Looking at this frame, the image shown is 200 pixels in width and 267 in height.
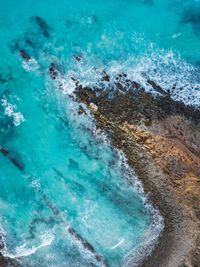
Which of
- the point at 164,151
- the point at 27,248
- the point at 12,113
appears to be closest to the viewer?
the point at 164,151

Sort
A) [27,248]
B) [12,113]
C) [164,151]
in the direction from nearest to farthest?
[164,151] → [27,248] → [12,113]

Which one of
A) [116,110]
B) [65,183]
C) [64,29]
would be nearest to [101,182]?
[65,183]

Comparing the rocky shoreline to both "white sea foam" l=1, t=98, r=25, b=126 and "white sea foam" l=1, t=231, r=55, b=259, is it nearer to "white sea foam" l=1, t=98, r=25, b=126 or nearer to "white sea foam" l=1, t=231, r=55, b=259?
"white sea foam" l=1, t=98, r=25, b=126

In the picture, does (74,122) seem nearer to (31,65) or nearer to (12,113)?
(12,113)

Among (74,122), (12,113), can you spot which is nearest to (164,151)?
(74,122)

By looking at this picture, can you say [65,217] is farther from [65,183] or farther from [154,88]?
[154,88]
